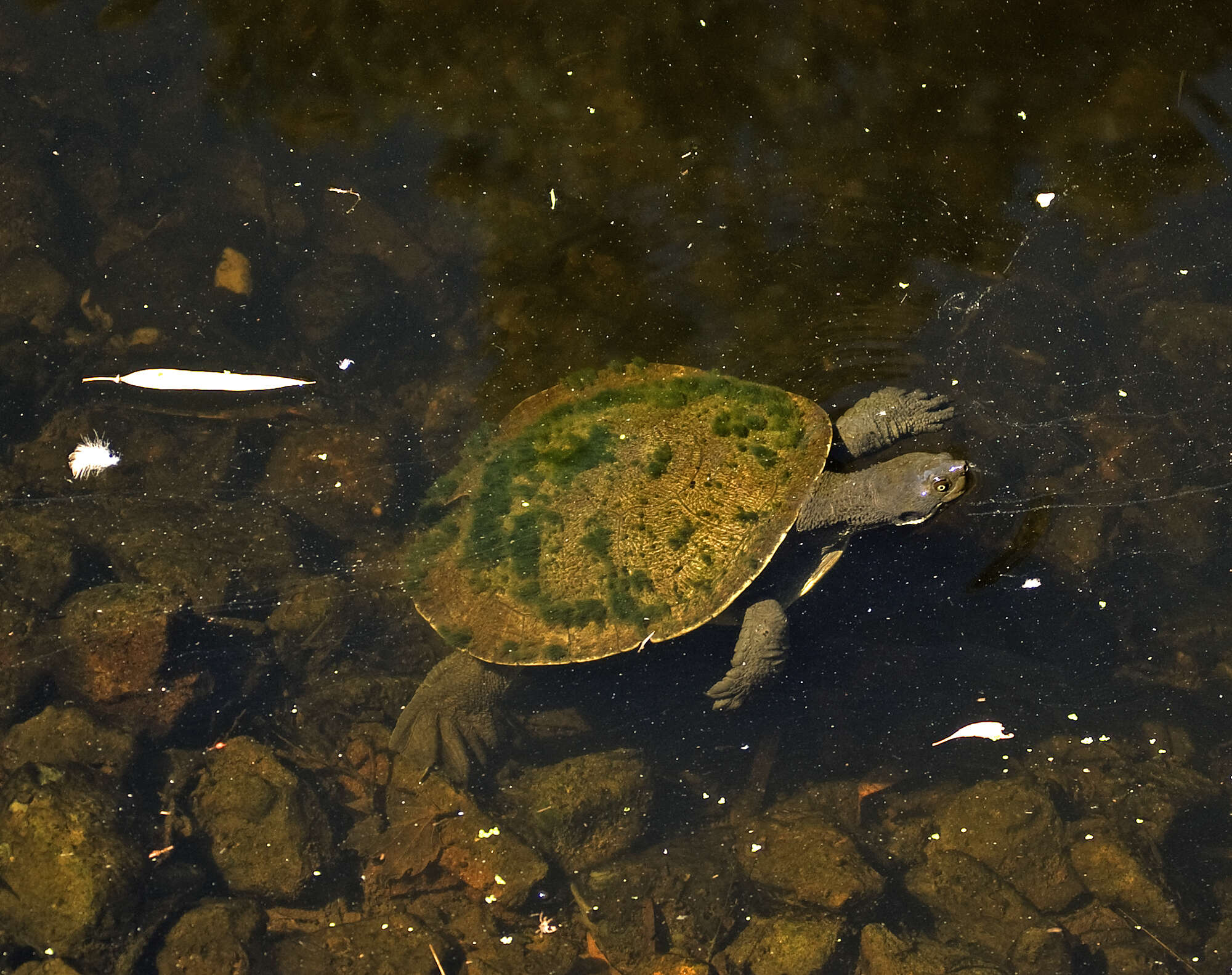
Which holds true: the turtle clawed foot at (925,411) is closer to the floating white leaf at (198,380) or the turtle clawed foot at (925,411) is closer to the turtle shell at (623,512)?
the turtle shell at (623,512)

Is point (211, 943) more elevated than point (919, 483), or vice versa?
point (919, 483)

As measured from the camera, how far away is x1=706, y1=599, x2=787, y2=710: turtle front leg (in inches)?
185

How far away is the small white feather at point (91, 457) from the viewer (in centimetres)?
529

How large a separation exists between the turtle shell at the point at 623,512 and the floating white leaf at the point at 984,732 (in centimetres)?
208

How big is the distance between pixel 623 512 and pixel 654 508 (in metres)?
0.16

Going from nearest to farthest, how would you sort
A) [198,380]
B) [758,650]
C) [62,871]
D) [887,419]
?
[62,871] → [887,419] → [758,650] → [198,380]

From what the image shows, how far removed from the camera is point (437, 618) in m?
4.67

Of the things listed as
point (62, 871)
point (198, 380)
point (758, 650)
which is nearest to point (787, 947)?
point (758, 650)

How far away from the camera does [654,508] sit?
423cm

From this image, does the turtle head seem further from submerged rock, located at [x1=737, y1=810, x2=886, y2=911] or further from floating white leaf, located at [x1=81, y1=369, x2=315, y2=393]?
floating white leaf, located at [x1=81, y1=369, x2=315, y2=393]

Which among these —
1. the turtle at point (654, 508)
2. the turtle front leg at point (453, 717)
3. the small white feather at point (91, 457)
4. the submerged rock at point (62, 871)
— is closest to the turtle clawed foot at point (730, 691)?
the turtle at point (654, 508)

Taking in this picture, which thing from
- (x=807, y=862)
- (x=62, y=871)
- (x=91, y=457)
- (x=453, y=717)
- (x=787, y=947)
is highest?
(x=91, y=457)

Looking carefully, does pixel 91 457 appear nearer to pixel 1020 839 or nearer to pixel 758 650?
pixel 758 650

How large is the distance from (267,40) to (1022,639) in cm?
611
